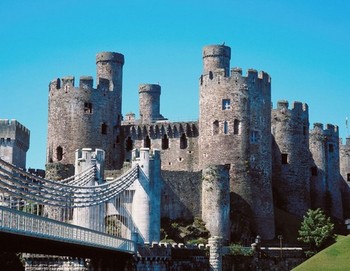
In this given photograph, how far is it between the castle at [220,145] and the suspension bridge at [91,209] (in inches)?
297

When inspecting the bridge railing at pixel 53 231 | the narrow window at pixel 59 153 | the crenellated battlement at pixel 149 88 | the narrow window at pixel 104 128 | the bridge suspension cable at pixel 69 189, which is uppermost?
the crenellated battlement at pixel 149 88

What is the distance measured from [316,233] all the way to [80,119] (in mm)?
19149

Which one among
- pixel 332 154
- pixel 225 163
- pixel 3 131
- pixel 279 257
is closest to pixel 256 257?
Answer: pixel 279 257

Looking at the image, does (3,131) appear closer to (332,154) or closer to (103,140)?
(103,140)

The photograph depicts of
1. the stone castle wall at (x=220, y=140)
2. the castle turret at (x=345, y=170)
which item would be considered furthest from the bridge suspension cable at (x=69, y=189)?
the castle turret at (x=345, y=170)

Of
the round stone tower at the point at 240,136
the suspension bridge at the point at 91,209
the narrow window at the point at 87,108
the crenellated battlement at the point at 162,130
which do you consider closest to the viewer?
the suspension bridge at the point at 91,209

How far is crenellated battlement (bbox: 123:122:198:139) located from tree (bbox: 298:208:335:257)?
12249mm

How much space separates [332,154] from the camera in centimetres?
8400

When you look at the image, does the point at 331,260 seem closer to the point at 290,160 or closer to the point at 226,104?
the point at 226,104

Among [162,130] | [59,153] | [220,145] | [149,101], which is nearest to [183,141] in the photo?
[162,130]

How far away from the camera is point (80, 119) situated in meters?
75.3

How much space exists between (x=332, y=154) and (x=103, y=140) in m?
19.6

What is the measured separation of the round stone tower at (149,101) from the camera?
8625cm

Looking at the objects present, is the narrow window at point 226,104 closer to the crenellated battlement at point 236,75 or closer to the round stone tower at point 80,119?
the crenellated battlement at point 236,75
